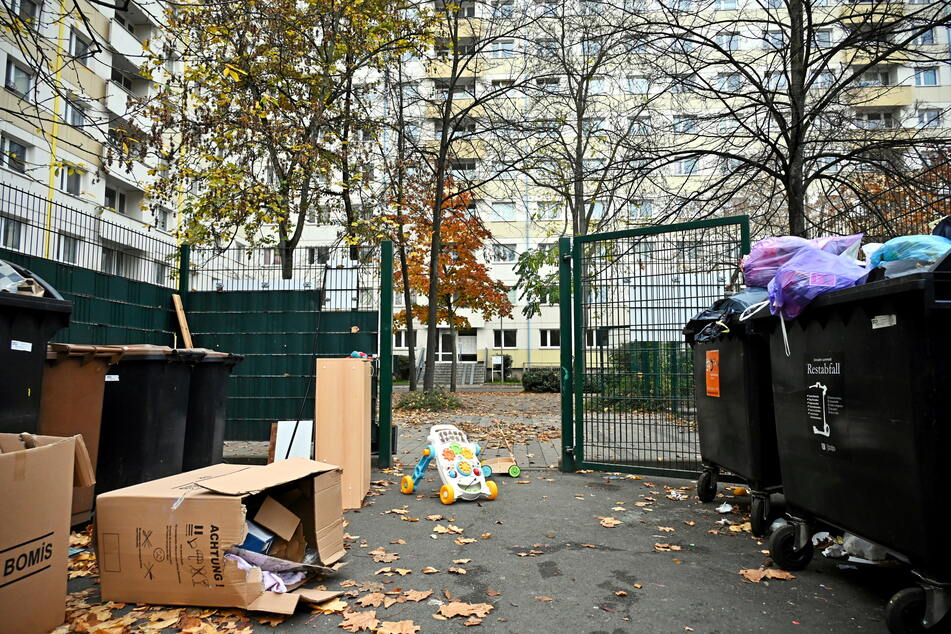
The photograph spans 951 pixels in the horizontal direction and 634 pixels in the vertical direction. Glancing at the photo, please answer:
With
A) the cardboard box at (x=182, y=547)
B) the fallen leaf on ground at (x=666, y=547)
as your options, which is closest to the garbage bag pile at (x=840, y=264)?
the fallen leaf on ground at (x=666, y=547)

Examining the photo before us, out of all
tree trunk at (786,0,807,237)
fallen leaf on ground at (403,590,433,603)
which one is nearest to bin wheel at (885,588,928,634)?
fallen leaf on ground at (403,590,433,603)

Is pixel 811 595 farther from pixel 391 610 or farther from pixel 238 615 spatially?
pixel 238 615

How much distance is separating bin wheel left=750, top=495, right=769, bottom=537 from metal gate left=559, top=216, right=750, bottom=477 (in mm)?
1602

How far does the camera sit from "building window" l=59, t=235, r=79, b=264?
6090mm

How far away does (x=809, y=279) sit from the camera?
3.20 metres

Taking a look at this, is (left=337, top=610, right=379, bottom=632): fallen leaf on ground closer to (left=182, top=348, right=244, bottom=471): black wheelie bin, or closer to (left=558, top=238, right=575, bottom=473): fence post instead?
(left=182, top=348, right=244, bottom=471): black wheelie bin

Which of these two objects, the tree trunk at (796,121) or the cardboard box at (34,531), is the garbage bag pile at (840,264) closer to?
the cardboard box at (34,531)

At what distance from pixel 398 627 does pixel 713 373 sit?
3.34 m

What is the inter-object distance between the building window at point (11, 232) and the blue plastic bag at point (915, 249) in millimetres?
7004

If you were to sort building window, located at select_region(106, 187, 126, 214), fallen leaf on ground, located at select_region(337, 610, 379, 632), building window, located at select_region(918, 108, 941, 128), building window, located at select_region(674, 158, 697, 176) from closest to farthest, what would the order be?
fallen leaf on ground, located at select_region(337, 610, 379, 632), building window, located at select_region(918, 108, 941, 128), building window, located at select_region(674, 158, 697, 176), building window, located at select_region(106, 187, 126, 214)

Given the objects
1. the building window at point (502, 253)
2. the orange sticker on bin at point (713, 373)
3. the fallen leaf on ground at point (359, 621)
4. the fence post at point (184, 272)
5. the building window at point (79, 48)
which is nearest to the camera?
the fallen leaf on ground at point (359, 621)

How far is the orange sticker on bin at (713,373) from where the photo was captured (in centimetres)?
479

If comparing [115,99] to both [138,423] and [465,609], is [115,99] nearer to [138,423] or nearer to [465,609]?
[138,423]

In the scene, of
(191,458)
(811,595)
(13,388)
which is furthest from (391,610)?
(191,458)
